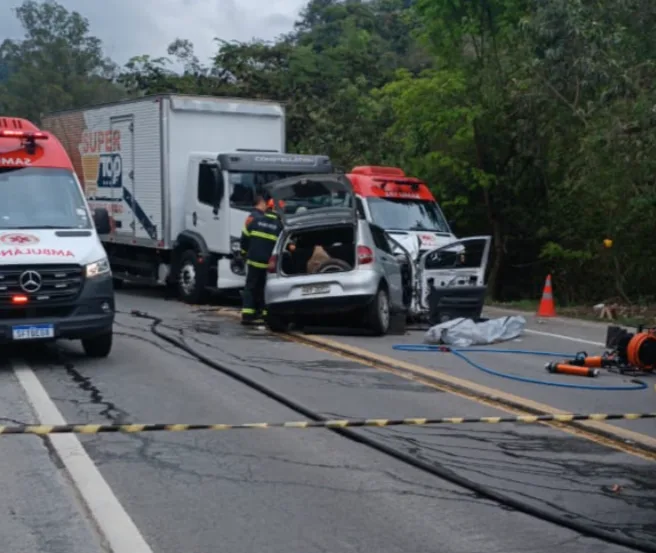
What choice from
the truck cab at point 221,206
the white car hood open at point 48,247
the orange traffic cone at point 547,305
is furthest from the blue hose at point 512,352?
the truck cab at point 221,206

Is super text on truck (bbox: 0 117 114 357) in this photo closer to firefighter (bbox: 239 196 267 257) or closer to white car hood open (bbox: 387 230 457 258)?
firefighter (bbox: 239 196 267 257)

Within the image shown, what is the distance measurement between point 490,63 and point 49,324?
14044 mm

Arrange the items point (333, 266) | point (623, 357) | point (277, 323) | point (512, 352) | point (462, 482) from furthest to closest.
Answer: point (277, 323)
point (333, 266)
point (512, 352)
point (623, 357)
point (462, 482)

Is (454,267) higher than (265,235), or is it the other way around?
(265,235)

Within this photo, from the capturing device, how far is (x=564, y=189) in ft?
73.7

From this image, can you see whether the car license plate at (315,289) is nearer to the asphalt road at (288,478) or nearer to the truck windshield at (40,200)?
the truck windshield at (40,200)

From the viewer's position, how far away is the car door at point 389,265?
14916 mm

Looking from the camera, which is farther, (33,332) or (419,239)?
(419,239)

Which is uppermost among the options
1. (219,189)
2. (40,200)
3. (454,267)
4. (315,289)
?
(219,189)

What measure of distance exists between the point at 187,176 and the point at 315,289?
19.6 ft

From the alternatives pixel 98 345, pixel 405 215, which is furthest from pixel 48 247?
pixel 405 215

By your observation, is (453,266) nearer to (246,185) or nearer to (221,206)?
(246,185)

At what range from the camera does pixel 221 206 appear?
1845 cm

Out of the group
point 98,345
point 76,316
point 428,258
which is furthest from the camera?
point 428,258
